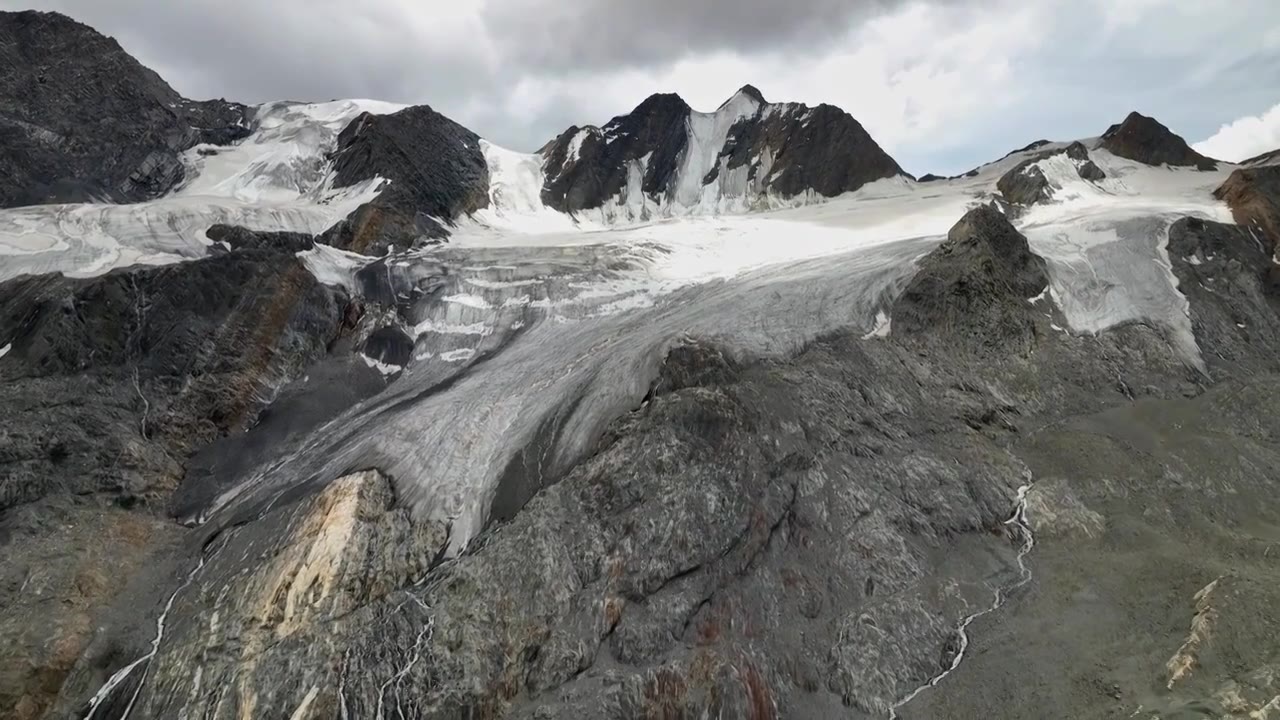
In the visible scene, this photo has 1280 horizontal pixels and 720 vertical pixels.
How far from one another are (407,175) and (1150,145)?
4639 centimetres

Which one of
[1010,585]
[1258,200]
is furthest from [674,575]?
[1258,200]

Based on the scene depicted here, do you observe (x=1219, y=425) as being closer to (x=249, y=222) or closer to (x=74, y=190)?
(x=249, y=222)

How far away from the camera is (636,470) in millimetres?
15250

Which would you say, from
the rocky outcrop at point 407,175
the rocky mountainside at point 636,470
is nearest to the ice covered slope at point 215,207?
the rocky mountainside at point 636,470

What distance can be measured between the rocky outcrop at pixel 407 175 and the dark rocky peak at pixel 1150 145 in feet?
137

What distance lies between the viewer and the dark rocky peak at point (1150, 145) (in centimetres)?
4356

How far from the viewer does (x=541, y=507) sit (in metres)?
14.8

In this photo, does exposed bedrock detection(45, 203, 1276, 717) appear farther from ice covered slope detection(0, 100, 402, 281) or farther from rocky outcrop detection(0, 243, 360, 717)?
ice covered slope detection(0, 100, 402, 281)

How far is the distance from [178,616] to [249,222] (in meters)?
20.7

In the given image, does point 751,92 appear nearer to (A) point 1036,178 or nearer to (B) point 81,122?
(A) point 1036,178

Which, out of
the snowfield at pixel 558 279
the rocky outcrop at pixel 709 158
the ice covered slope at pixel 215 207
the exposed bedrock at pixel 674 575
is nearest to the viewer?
the exposed bedrock at pixel 674 575

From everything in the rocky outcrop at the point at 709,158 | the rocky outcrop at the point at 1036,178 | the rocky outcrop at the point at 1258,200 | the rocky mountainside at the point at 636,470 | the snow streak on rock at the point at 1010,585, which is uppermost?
the rocky outcrop at the point at 709,158

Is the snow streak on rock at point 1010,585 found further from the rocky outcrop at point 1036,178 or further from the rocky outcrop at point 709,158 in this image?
the rocky outcrop at point 709,158

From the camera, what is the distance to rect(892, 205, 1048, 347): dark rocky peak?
70.9ft
